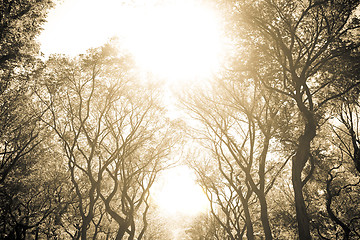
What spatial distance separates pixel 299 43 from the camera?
10188 millimetres

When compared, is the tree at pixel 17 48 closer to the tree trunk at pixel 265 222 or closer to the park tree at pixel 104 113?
the park tree at pixel 104 113

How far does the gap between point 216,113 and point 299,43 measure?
7495 millimetres

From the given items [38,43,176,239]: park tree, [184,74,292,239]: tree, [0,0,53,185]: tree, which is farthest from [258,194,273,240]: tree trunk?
[0,0,53,185]: tree

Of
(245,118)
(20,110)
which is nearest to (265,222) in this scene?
(245,118)

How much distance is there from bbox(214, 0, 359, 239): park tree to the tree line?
0.06m

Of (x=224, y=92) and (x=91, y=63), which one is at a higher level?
(x=91, y=63)

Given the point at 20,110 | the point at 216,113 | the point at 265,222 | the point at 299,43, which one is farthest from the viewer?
the point at 20,110

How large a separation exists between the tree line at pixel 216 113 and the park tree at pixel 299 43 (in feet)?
0.18

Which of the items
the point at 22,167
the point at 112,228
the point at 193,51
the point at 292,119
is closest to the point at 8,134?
the point at 22,167

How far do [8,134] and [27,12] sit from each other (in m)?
12.3

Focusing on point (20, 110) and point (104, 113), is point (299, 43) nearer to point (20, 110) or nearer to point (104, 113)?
point (104, 113)

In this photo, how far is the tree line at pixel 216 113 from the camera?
9914mm

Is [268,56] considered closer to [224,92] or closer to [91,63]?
[224,92]

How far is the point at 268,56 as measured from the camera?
11188 millimetres
